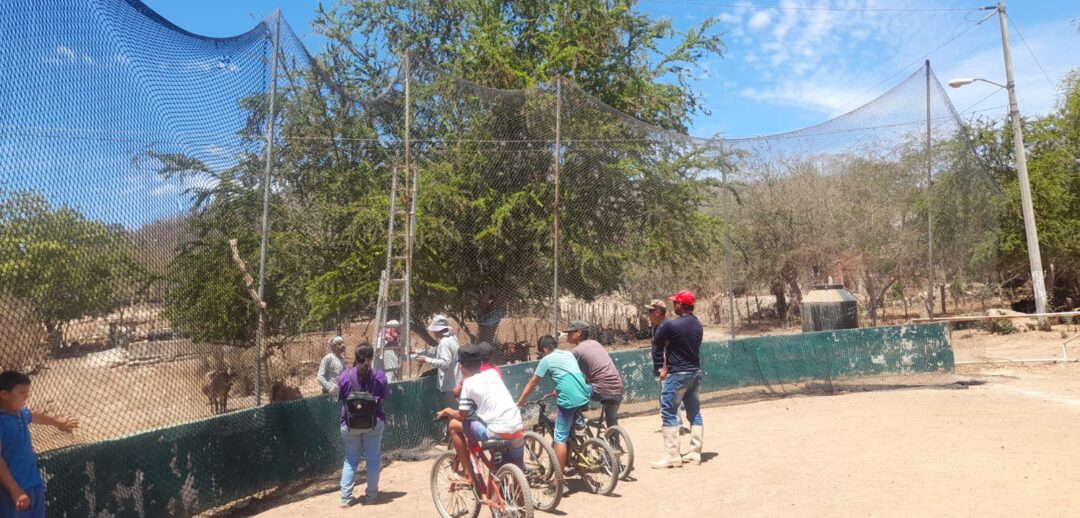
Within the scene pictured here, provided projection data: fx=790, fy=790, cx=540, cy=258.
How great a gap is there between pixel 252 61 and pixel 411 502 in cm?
481

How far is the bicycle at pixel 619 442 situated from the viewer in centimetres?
723

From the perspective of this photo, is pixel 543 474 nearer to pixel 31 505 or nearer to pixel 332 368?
pixel 332 368

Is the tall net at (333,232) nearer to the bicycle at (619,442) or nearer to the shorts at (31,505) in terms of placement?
the shorts at (31,505)

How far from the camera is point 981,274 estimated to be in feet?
74.5

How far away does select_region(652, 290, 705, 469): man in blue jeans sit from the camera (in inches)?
306

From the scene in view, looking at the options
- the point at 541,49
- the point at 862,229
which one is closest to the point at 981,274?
the point at 862,229

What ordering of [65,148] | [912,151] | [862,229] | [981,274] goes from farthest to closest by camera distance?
[981,274] → [862,229] → [912,151] → [65,148]

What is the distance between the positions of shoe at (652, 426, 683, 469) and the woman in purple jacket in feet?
9.26

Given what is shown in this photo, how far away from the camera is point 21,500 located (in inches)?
171

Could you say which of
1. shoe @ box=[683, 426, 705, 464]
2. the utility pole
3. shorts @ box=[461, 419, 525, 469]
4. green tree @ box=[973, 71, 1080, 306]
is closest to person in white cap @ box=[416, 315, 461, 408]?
shoe @ box=[683, 426, 705, 464]

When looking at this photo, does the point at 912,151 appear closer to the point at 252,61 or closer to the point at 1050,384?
the point at 1050,384

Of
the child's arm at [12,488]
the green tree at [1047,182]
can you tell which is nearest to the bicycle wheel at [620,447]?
the child's arm at [12,488]

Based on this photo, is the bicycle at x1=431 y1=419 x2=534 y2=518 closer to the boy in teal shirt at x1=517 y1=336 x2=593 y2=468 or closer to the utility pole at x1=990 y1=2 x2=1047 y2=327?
the boy in teal shirt at x1=517 y1=336 x2=593 y2=468

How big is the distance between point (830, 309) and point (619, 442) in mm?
8851
